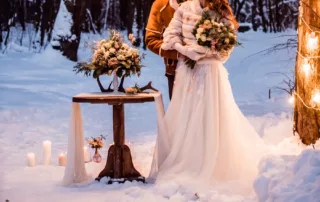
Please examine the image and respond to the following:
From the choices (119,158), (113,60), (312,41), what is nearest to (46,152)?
(119,158)

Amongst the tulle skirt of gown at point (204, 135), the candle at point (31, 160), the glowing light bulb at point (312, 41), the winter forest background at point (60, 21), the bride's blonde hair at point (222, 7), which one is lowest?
the candle at point (31, 160)

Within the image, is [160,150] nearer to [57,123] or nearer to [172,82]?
[172,82]

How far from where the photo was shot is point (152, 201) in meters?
5.22

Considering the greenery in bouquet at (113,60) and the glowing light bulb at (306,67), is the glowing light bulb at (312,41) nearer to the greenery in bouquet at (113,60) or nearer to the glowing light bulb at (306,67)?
the glowing light bulb at (306,67)

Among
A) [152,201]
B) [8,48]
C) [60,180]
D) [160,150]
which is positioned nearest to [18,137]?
[60,180]

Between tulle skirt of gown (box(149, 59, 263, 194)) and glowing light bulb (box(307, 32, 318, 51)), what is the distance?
975 mm

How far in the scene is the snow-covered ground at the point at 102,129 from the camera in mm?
4844

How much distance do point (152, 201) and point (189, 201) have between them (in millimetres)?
337

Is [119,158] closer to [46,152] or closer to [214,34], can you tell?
[46,152]

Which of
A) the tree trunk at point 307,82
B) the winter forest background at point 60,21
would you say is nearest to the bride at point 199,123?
the tree trunk at point 307,82

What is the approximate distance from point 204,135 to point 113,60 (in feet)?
4.13

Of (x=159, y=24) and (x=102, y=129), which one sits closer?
(x=159, y=24)

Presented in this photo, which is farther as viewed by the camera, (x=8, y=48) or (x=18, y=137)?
(x=8, y=48)

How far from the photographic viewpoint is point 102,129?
10.5 m
